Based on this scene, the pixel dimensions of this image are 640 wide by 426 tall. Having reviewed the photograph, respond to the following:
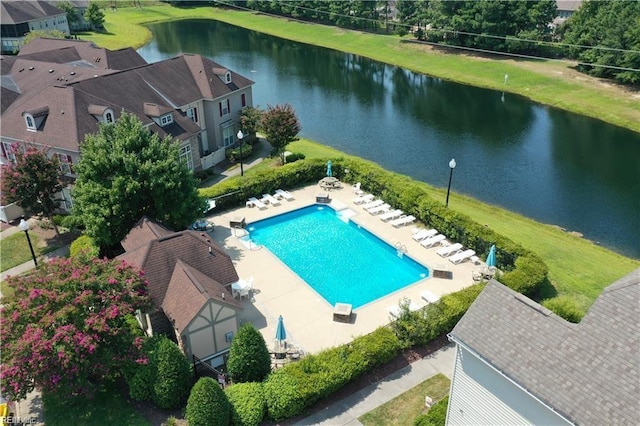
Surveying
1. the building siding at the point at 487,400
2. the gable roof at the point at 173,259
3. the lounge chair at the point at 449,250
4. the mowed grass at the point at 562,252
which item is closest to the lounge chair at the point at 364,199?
the mowed grass at the point at 562,252

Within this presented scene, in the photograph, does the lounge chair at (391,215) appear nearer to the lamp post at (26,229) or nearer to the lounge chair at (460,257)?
the lounge chair at (460,257)

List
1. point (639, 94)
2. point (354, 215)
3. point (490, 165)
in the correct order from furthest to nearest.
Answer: point (639, 94) < point (490, 165) < point (354, 215)

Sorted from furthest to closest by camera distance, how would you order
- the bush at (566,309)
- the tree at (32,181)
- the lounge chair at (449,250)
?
the lounge chair at (449,250), the tree at (32,181), the bush at (566,309)

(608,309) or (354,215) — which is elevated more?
(608,309)

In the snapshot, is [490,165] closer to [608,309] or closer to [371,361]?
[371,361]

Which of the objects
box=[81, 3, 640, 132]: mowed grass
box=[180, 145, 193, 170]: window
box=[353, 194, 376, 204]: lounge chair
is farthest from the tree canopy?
box=[180, 145, 193, 170]: window

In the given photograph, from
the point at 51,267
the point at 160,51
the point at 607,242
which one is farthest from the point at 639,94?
the point at 160,51

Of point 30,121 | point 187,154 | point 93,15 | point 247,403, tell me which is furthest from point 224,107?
point 93,15
